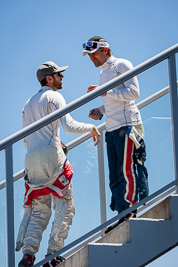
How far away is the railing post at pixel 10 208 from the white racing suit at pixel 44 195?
9 centimetres

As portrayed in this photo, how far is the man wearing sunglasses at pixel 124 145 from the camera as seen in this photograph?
16.1 ft

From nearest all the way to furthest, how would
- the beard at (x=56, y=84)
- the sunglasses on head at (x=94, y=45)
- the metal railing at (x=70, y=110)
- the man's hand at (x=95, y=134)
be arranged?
1. the metal railing at (x=70, y=110)
2. the man's hand at (x=95, y=134)
3. the beard at (x=56, y=84)
4. the sunglasses on head at (x=94, y=45)

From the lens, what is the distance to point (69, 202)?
5043 millimetres

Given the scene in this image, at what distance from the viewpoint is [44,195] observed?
508cm

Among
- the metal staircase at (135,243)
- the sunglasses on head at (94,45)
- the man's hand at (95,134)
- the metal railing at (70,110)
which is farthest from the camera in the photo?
the sunglasses on head at (94,45)

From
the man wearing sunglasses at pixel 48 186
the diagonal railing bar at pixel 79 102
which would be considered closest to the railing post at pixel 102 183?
the man wearing sunglasses at pixel 48 186

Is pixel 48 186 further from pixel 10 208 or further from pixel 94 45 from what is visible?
pixel 94 45

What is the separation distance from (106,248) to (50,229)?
45 cm

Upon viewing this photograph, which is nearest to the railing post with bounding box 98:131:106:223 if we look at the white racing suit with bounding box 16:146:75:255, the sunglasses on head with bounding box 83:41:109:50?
the white racing suit with bounding box 16:146:75:255

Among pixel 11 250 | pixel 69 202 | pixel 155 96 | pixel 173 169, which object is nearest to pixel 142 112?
pixel 155 96

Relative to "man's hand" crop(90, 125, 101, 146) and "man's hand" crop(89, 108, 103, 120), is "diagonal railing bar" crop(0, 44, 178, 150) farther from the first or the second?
"man's hand" crop(90, 125, 101, 146)

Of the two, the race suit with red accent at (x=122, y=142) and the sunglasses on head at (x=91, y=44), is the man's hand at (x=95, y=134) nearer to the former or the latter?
the race suit with red accent at (x=122, y=142)

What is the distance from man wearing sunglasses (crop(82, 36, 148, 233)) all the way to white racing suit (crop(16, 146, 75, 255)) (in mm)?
333

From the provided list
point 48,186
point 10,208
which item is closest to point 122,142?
point 48,186
